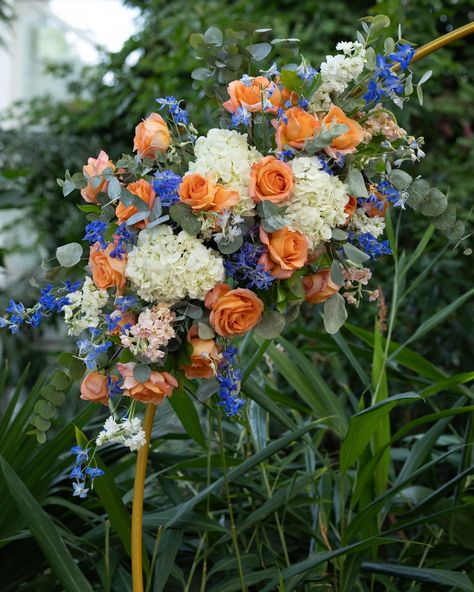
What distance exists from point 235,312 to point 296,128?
7.9 inches

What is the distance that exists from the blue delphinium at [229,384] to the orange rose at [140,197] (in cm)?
16

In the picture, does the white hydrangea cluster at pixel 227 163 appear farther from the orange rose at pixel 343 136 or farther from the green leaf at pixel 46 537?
the green leaf at pixel 46 537

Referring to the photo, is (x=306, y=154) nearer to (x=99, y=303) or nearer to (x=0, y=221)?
(x=99, y=303)

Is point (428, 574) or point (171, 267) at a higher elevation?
point (171, 267)

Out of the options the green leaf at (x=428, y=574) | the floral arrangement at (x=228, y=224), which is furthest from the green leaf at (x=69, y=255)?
the green leaf at (x=428, y=574)

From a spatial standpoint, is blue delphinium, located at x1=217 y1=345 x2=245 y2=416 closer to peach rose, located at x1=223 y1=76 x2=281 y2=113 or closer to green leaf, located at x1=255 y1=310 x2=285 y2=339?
green leaf, located at x1=255 y1=310 x2=285 y2=339

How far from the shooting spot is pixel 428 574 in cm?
99

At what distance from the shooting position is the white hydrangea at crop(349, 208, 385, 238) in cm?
88

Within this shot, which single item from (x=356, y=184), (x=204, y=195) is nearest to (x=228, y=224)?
(x=204, y=195)

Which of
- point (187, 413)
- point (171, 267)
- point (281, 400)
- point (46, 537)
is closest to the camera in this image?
point (171, 267)

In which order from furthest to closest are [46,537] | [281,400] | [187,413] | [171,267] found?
1. [281,400]
2. [187,413]
3. [46,537]
4. [171,267]

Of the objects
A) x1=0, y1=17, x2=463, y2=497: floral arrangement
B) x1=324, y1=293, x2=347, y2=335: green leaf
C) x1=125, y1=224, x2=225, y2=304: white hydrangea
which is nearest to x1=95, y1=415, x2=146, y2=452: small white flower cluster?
x1=0, y1=17, x2=463, y2=497: floral arrangement

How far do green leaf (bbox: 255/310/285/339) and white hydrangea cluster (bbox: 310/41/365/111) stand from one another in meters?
0.23

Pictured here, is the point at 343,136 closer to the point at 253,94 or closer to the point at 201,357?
the point at 253,94
